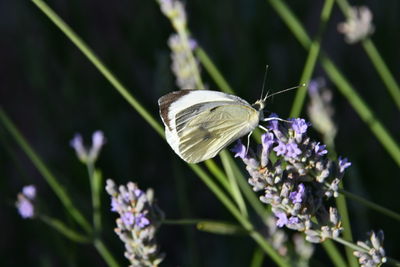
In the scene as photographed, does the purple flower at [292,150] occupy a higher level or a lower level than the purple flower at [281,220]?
higher

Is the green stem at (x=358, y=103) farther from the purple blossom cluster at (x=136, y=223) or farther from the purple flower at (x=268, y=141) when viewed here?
the purple blossom cluster at (x=136, y=223)

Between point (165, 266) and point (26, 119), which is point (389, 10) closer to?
point (165, 266)

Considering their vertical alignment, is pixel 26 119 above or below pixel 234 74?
above

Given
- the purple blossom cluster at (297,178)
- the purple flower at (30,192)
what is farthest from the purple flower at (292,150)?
the purple flower at (30,192)

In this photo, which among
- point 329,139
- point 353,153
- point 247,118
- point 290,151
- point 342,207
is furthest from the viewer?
point 353,153

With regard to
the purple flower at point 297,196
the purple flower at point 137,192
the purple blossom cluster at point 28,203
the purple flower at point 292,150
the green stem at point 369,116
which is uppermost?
the purple blossom cluster at point 28,203

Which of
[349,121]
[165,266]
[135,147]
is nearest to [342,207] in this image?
[165,266]
